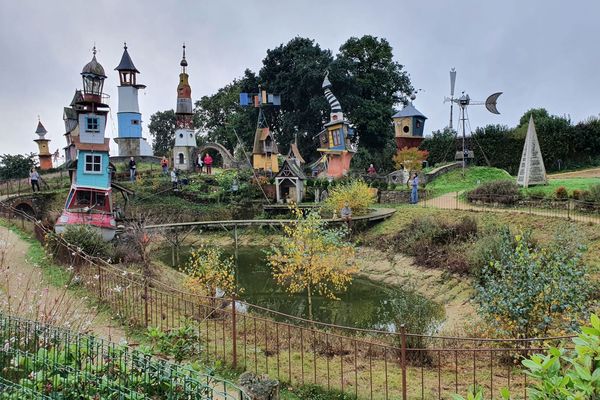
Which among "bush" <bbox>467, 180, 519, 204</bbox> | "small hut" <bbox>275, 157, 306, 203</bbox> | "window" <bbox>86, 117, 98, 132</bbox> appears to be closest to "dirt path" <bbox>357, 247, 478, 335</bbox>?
"bush" <bbox>467, 180, 519, 204</bbox>

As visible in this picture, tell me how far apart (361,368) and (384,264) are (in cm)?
1243

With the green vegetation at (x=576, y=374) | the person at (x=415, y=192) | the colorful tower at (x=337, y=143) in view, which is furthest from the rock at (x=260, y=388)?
the colorful tower at (x=337, y=143)

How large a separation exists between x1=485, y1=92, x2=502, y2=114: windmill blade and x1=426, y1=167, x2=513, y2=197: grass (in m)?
4.40

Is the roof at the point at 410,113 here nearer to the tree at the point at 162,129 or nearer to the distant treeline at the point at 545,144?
the distant treeline at the point at 545,144

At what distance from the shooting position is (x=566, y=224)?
16156mm

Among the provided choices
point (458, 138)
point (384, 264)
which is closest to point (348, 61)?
point (458, 138)

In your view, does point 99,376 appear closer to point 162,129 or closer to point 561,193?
point 561,193

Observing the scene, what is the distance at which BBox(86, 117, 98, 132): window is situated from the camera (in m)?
20.0

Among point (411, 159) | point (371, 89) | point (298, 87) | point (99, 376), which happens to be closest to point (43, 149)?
point (298, 87)

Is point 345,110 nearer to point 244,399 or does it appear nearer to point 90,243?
point 90,243

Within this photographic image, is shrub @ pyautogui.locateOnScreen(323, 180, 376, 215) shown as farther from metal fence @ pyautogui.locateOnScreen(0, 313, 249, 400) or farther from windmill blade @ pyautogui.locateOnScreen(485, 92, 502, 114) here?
metal fence @ pyautogui.locateOnScreen(0, 313, 249, 400)

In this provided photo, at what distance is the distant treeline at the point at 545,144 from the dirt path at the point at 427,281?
17939 mm

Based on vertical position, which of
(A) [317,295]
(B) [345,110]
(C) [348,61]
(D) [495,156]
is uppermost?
(C) [348,61]

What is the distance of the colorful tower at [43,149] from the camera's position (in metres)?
41.6
